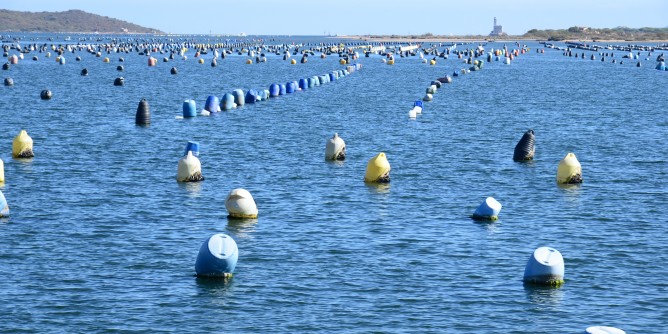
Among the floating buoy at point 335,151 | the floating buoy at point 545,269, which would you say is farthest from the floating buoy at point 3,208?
the floating buoy at point 335,151

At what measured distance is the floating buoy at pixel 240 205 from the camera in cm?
3900

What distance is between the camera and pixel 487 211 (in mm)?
39594

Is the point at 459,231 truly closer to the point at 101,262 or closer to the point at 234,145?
the point at 101,262

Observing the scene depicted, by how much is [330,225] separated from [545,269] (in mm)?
10022

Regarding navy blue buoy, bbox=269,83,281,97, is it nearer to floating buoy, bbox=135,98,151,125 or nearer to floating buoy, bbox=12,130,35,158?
floating buoy, bbox=135,98,151,125

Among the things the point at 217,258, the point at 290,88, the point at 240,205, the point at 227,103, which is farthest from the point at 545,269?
the point at 290,88

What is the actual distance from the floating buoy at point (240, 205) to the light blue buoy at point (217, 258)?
27.3 feet

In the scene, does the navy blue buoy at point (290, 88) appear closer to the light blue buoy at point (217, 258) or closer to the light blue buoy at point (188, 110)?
the light blue buoy at point (188, 110)

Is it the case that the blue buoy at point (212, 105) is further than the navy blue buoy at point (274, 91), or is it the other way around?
the navy blue buoy at point (274, 91)

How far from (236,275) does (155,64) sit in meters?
152

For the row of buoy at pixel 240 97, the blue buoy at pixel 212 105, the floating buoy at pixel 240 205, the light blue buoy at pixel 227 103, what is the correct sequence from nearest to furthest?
the floating buoy at pixel 240 205, the row of buoy at pixel 240 97, the blue buoy at pixel 212 105, the light blue buoy at pixel 227 103

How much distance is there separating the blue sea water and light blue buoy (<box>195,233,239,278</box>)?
370 millimetres

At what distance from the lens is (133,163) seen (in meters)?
53.9

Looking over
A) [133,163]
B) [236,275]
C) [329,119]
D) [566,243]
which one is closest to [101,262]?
[236,275]
